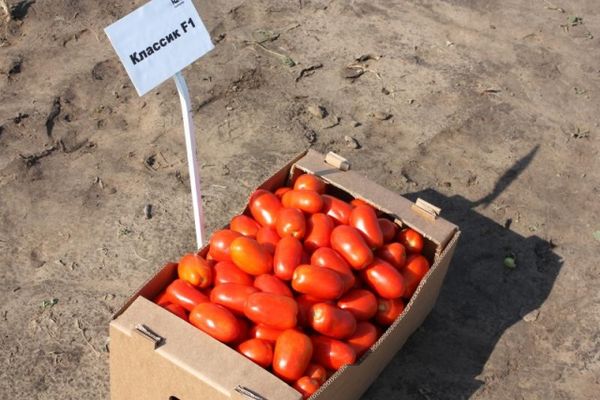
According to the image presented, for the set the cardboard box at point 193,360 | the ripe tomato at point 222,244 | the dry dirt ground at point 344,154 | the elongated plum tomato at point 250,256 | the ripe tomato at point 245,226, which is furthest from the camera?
the dry dirt ground at point 344,154

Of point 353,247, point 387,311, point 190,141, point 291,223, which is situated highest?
point 190,141

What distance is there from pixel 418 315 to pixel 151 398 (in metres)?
1.20

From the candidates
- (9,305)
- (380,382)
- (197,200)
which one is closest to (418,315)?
(380,382)

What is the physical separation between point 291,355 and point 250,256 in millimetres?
442

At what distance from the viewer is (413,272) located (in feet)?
9.70

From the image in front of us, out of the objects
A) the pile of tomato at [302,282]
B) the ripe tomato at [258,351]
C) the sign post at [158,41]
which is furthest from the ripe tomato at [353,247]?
the sign post at [158,41]

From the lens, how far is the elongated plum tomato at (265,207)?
303cm

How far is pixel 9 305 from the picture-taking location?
3.34m

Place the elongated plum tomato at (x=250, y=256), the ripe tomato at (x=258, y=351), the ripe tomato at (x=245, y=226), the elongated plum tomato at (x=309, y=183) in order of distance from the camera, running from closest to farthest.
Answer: the ripe tomato at (x=258, y=351), the elongated plum tomato at (x=250, y=256), the ripe tomato at (x=245, y=226), the elongated plum tomato at (x=309, y=183)

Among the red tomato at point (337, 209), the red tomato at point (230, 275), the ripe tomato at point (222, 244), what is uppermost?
the ripe tomato at point (222, 244)

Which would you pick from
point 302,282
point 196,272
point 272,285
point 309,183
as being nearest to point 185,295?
point 196,272

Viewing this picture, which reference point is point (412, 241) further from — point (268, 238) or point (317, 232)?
point (268, 238)

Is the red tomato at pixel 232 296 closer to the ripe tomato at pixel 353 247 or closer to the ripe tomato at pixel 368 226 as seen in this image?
the ripe tomato at pixel 353 247

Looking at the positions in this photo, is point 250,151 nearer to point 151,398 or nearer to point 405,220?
point 405,220
